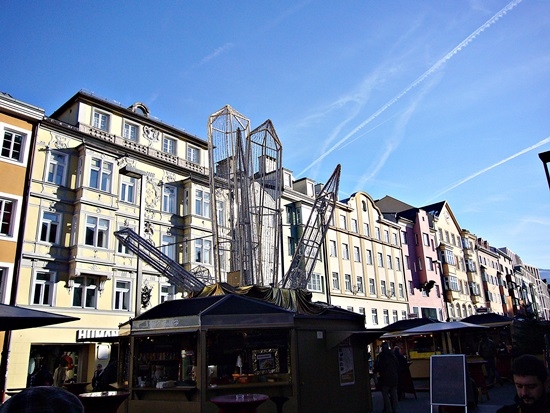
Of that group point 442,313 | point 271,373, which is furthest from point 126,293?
point 442,313

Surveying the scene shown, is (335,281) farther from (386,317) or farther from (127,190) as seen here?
(127,190)

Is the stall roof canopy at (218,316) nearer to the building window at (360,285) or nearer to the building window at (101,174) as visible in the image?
the building window at (101,174)

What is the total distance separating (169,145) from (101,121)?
16.5 feet

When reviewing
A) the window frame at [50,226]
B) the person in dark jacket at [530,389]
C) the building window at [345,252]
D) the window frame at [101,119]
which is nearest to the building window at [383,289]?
the building window at [345,252]

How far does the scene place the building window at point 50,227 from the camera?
2288cm

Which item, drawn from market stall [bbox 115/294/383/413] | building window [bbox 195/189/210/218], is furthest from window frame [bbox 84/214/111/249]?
market stall [bbox 115/294/383/413]

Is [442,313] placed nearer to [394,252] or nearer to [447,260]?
[447,260]

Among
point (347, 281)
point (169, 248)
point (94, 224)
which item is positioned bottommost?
point (347, 281)

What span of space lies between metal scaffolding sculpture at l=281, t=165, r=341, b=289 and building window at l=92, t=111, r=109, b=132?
50.1 feet

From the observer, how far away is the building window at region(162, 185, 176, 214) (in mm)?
28781

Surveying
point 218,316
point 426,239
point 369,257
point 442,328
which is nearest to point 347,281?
point 369,257

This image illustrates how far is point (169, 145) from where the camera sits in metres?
30.9

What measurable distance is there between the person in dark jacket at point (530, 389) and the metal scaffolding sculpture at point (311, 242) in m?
14.1

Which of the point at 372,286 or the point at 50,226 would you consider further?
the point at 372,286
